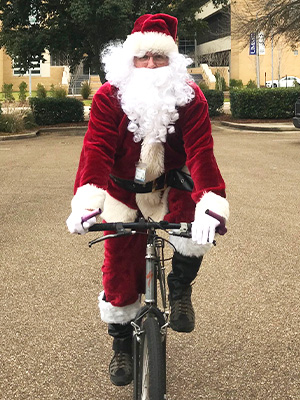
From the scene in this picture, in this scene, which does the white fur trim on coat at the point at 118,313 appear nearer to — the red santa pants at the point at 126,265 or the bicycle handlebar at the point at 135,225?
the red santa pants at the point at 126,265

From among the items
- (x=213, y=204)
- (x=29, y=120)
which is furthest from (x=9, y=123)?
(x=213, y=204)

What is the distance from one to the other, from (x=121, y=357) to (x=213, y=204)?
40.6 inches

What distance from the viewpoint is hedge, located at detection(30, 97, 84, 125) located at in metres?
23.3

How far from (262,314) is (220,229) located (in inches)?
69.6

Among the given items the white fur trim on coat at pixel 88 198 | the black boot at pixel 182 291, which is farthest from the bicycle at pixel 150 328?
the black boot at pixel 182 291

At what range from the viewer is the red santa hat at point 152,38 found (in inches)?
119

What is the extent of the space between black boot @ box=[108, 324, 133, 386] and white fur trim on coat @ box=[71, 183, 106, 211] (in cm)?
81

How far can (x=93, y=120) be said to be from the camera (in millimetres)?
2902

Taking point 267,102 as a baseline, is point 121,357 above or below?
below

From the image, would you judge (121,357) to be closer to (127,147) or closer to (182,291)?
(182,291)

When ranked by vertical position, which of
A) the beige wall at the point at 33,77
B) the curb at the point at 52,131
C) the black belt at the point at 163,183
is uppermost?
the beige wall at the point at 33,77

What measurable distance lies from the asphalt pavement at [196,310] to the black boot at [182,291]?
31 centimetres

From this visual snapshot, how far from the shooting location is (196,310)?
4.30 metres

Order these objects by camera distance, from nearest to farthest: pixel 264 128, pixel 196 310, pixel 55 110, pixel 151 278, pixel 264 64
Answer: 1. pixel 151 278
2. pixel 196 310
3. pixel 264 128
4. pixel 55 110
5. pixel 264 64
